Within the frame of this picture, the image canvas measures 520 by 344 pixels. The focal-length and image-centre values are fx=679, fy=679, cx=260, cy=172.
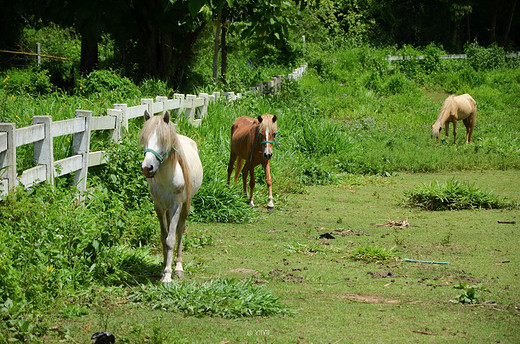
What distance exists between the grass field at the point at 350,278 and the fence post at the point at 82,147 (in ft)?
5.78

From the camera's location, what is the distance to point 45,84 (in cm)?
1777

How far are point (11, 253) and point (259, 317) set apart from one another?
231cm

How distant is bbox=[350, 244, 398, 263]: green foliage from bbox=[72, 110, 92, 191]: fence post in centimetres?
367

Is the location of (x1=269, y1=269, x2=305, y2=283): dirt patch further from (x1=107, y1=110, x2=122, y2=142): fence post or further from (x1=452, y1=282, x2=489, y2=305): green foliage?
(x1=107, y1=110, x2=122, y2=142): fence post

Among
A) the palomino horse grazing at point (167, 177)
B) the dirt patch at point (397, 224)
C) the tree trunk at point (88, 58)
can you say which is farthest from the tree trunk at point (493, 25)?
the palomino horse grazing at point (167, 177)

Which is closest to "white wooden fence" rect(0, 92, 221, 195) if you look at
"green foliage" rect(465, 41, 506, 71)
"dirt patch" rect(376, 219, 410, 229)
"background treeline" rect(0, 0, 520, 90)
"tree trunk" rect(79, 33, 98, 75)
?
"background treeline" rect(0, 0, 520, 90)

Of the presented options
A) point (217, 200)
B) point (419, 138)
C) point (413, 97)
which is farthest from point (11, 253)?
point (413, 97)

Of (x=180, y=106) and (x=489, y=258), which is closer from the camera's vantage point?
(x=489, y=258)

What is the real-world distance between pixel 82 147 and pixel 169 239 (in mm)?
2655

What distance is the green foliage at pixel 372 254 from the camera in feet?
27.3

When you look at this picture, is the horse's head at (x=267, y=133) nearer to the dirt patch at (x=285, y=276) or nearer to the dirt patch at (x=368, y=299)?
the dirt patch at (x=285, y=276)

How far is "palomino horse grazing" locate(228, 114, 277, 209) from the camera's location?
11430mm

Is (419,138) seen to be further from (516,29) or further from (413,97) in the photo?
(516,29)

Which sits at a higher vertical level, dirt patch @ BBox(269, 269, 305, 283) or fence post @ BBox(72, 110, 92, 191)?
fence post @ BBox(72, 110, 92, 191)
